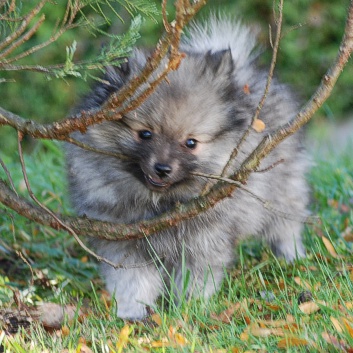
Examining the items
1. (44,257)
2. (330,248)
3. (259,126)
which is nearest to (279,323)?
(259,126)

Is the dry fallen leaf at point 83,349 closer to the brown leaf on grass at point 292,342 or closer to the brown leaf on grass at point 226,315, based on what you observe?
the brown leaf on grass at point 226,315

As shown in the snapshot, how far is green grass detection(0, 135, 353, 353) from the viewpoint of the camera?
9.18 ft

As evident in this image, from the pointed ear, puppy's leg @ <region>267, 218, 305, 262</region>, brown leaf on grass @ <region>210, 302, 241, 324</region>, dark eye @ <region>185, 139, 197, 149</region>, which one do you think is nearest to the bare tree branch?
dark eye @ <region>185, 139, 197, 149</region>

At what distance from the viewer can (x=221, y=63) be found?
142 inches

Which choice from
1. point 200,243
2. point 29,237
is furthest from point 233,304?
point 29,237

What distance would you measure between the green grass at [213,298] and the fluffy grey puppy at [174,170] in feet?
0.56

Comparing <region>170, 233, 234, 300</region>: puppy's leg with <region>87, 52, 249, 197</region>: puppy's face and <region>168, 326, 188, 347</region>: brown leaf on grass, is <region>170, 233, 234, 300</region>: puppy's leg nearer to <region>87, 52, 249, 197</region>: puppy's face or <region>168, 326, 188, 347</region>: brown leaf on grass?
<region>87, 52, 249, 197</region>: puppy's face

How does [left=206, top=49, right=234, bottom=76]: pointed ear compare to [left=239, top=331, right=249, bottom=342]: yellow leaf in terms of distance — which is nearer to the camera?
[left=239, top=331, right=249, bottom=342]: yellow leaf

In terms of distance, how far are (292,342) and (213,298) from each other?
85 cm

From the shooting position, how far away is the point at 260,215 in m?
4.00

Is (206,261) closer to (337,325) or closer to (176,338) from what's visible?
(176,338)

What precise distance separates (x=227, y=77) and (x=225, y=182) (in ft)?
2.39

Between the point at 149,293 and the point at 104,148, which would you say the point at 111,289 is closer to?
the point at 149,293

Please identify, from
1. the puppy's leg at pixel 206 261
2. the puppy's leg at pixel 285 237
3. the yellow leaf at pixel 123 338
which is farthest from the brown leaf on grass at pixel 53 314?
the puppy's leg at pixel 285 237
